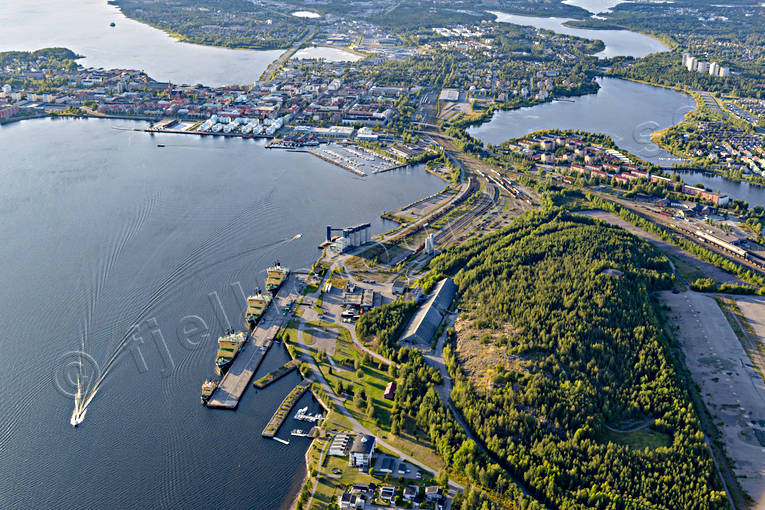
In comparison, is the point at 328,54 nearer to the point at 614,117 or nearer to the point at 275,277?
the point at 614,117

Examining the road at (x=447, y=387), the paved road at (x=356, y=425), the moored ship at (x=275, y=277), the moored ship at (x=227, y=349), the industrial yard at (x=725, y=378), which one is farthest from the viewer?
the moored ship at (x=275, y=277)

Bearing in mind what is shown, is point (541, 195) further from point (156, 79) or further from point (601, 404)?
point (156, 79)

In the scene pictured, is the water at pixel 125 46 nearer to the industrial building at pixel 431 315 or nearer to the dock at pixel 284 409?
the industrial building at pixel 431 315

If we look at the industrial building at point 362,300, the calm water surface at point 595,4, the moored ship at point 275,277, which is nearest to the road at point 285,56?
the moored ship at point 275,277

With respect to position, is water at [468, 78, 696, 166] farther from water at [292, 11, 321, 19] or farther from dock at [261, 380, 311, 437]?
water at [292, 11, 321, 19]

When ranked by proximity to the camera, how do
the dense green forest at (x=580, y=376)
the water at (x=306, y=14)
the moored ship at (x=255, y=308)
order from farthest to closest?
the water at (x=306, y=14) → the moored ship at (x=255, y=308) → the dense green forest at (x=580, y=376)

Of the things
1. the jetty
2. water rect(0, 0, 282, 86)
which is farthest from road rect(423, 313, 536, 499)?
water rect(0, 0, 282, 86)
